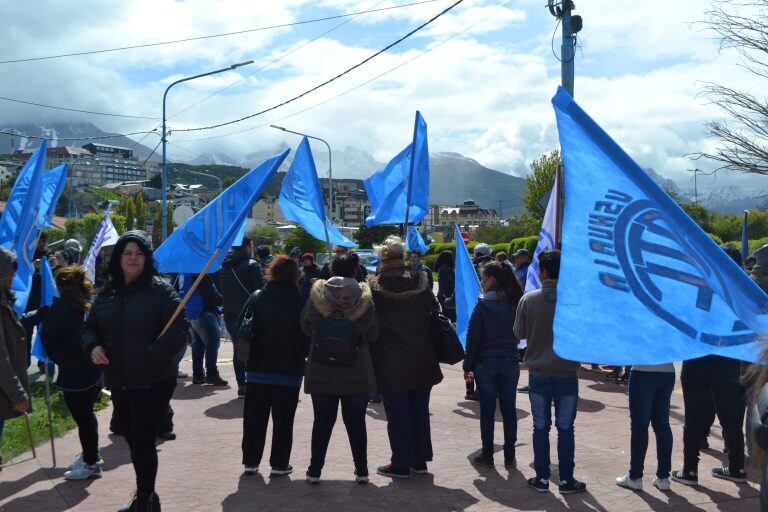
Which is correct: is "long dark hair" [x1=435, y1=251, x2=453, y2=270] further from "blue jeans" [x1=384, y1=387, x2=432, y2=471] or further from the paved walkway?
"blue jeans" [x1=384, y1=387, x2=432, y2=471]

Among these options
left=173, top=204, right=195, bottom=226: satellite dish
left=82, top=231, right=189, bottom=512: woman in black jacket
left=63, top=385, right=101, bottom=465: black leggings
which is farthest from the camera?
left=173, top=204, right=195, bottom=226: satellite dish

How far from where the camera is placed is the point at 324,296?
5965 mm

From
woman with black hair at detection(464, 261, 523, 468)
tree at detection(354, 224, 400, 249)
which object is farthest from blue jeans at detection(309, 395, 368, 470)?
tree at detection(354, 224, 400, 249)

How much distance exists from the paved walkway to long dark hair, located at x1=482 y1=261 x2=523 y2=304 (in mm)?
1476

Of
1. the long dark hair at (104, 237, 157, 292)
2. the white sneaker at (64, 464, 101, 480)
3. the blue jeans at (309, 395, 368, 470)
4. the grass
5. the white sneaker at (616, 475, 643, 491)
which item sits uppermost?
the long dark hair at (104, 237, 157, 292)

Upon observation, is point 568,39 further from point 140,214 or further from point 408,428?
point 140,214

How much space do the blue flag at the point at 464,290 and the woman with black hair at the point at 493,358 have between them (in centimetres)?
75

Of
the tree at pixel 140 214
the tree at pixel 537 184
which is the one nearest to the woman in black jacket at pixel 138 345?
the tree at pixel 537 184

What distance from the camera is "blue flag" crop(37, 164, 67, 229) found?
27.1 ft

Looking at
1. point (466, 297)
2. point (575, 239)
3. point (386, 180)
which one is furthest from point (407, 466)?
point (386, 180)

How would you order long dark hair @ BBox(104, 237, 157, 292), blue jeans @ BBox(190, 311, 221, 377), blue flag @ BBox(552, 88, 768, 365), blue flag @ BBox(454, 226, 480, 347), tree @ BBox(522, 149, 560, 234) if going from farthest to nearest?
tree @ BBox(522, 149, 560, 234) → blue jeans @ BBox(190, 311, 221, 377) → blue flag @ BBox(454, 226, 480, 347) → long dark hair @ BBox(104, 237, 157, 292) → blue flag @ BBox(552, 88, 768, 365)

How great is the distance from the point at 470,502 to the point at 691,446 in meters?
1.86

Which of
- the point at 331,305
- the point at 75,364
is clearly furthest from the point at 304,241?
the point at 331,305

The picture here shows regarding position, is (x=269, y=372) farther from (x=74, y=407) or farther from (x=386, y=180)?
(x=386, y=180)
